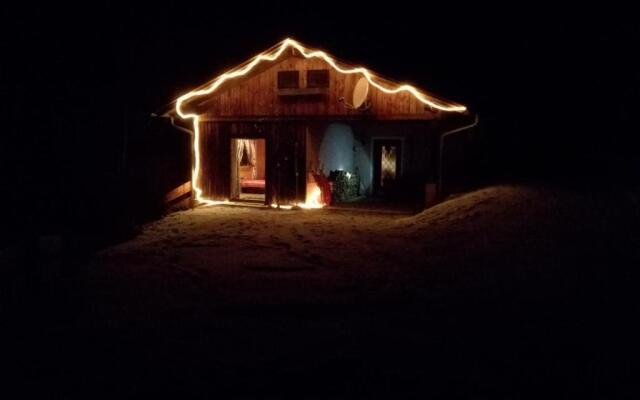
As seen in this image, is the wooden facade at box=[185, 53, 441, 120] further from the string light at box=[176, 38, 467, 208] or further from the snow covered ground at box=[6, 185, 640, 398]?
the snow covered ground at box=[6, 185, 640, 398]

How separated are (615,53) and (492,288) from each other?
34.6 m

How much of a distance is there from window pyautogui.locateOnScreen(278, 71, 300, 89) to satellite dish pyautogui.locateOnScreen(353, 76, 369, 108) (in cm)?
192

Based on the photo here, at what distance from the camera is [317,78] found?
1552 centimetres

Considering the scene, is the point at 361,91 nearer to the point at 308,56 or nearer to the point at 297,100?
the point at 308,56

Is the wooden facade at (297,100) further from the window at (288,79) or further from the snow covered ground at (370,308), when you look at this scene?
the snow covered ground at (370,308)

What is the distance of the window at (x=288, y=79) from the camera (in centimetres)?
1578

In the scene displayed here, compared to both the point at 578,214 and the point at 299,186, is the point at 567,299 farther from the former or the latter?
the point at 299,186

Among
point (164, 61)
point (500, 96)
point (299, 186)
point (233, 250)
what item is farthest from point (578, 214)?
point (164, 61)

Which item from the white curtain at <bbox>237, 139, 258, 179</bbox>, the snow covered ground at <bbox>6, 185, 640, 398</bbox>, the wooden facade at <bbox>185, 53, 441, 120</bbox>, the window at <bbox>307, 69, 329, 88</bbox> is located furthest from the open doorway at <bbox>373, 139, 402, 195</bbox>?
the snow covered ground at <bbox>6, 185, 640, 398</bbox>

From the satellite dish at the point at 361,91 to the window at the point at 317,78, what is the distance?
3.37ft

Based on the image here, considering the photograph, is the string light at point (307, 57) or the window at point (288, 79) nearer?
the string light at point (307, 57)

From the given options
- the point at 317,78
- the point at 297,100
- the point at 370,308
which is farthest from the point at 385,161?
the point at 370,308

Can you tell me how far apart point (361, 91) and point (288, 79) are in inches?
93.8

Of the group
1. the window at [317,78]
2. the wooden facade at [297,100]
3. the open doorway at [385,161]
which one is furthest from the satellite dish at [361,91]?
the open doorway at [385,161]
